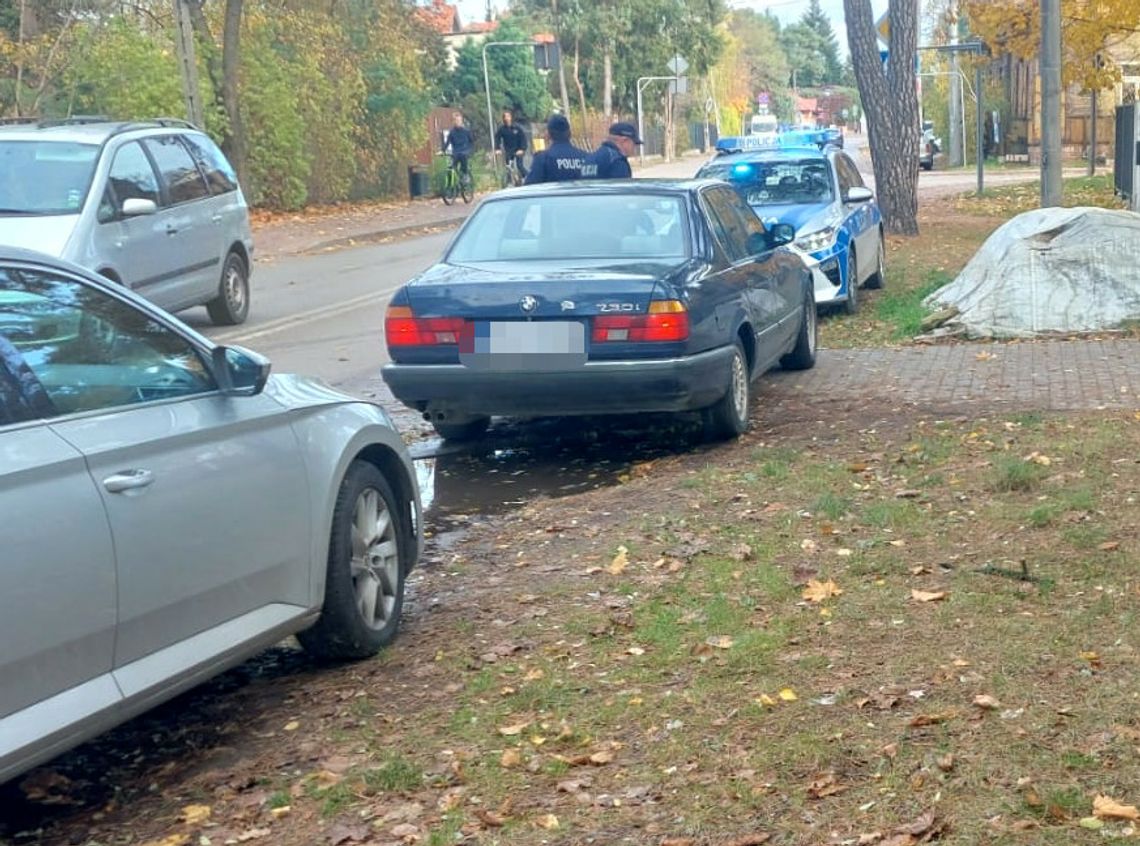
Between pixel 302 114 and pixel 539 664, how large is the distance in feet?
101

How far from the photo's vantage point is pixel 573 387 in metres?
8.37

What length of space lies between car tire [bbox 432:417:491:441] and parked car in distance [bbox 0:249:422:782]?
376 cm

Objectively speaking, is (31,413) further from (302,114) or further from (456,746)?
(302,114)

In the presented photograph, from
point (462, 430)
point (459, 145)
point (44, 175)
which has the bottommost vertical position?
point (462, 430)

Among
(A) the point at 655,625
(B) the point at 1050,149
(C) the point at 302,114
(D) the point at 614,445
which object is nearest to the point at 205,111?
(C) the point at 302,114

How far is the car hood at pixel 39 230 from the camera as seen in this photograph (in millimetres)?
11977

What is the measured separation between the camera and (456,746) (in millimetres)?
4715

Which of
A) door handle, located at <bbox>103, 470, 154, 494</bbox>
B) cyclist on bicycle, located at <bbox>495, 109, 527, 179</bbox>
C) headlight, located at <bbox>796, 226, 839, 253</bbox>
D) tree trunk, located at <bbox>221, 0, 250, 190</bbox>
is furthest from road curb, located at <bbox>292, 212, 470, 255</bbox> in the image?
door handle, located at <bbox>103, 470, 154, 494</bbox>

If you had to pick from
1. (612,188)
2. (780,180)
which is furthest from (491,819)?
(780,180)

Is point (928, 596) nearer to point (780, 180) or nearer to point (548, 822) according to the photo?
point (548, 822)

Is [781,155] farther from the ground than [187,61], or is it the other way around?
[187,61]

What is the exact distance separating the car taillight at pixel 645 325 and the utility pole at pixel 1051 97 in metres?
7.97

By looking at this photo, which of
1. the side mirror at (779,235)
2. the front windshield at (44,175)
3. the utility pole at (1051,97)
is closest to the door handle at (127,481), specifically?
the side mirror at (779,235)

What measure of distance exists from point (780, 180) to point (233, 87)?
702 inches
